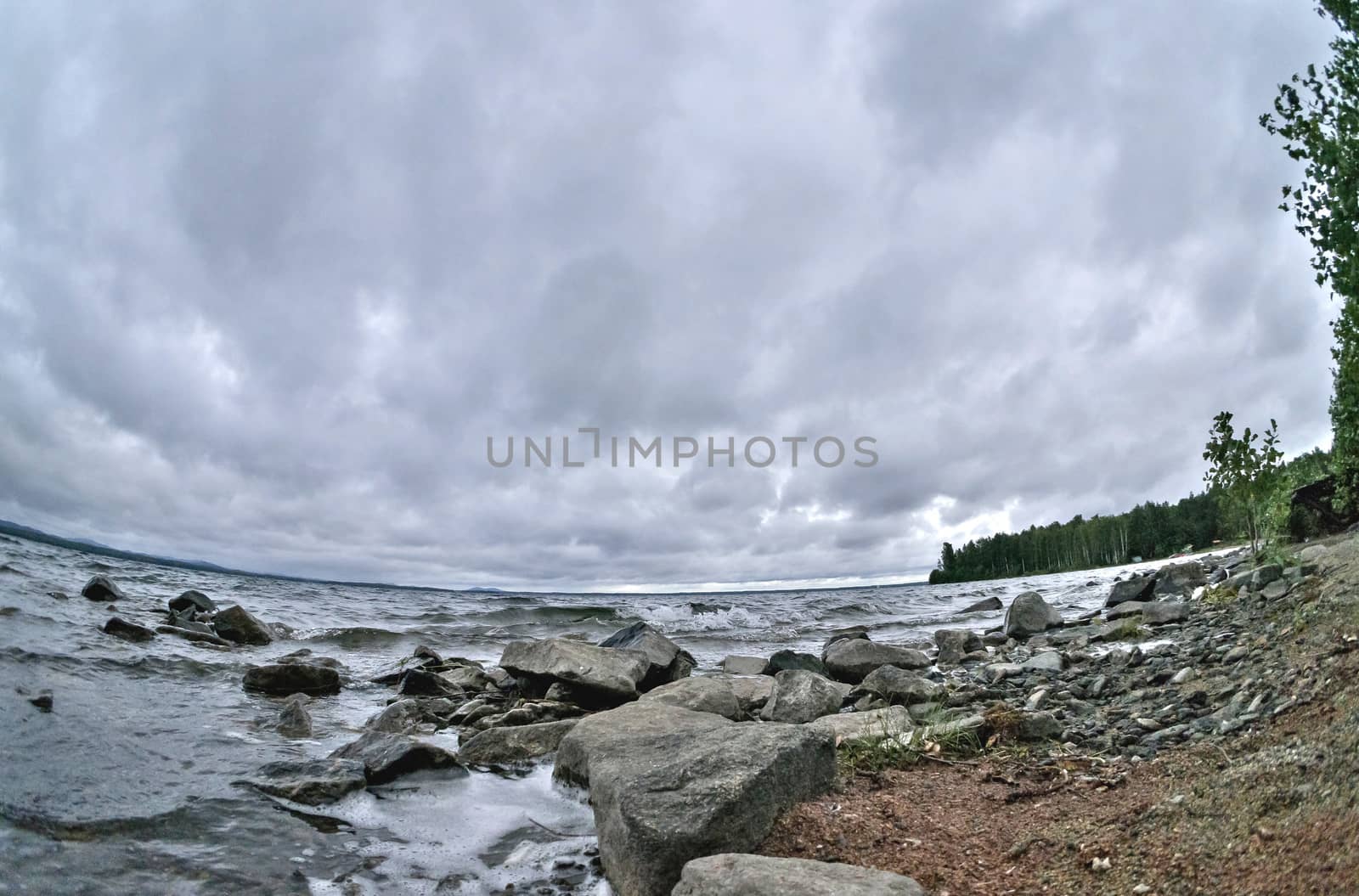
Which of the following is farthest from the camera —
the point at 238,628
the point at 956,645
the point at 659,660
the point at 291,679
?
the point at 238,628

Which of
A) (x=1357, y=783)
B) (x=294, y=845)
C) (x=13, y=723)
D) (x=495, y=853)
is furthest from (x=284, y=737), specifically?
(x=1357, y=783)

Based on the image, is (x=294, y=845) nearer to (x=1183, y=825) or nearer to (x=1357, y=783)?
(x=1183, y=825)

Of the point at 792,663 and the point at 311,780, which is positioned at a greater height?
the point at 311,780

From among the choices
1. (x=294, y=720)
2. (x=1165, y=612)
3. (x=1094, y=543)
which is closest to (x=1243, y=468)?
(x=1165, y=612)

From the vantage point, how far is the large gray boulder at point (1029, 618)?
1598cm

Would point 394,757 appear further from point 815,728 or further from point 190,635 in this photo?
point 190,635

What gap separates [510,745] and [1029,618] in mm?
13574

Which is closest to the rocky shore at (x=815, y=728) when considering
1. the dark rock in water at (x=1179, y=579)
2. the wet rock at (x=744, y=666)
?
the wet rock at (x=744, y=666)

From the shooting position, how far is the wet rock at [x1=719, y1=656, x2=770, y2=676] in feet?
44.3

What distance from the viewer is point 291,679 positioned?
1086cm

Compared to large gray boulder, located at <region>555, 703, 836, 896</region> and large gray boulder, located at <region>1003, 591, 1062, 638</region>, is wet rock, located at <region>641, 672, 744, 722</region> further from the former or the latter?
large gray boulder, located at <region>1003, 591, 1062, 638</region>

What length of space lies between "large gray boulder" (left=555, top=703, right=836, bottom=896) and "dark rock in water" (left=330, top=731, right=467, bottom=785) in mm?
2610

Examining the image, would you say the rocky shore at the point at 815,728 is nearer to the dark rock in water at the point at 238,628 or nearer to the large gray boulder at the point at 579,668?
the large gray boulder at the point at 579,668

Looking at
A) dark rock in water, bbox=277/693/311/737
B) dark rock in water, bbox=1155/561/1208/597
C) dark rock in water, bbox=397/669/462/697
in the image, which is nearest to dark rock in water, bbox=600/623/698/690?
dark rock in water, bbox=397/669/462/697
